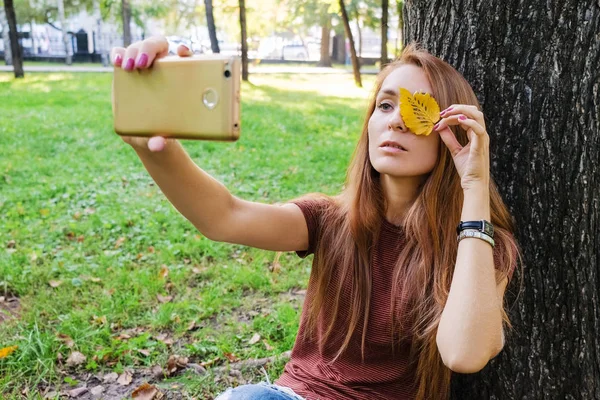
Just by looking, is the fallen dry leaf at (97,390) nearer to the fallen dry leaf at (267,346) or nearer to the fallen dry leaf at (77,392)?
the fallen dry leaf at (77,392)

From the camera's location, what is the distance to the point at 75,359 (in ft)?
10.3

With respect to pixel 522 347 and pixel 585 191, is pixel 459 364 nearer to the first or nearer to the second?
pixel 522 347

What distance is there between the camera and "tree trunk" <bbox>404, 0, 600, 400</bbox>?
2.05 metres

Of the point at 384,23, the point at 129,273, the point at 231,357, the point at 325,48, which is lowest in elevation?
the point at 231,357

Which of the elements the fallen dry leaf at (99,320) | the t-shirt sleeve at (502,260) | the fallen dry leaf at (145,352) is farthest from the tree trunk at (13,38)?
the t-shirt sleeve at (502,260)

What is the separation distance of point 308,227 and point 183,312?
1837 mm

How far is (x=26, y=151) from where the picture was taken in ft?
24.2

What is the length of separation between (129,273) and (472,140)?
2.98 meters

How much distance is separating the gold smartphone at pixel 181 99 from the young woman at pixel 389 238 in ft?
0.62

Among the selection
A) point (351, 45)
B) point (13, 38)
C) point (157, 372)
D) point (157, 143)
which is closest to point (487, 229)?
point (157, 143)

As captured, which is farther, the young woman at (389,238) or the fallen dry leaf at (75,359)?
the fallen dry leaf at (75,359)

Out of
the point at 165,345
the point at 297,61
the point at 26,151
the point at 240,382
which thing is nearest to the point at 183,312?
the point at 165,345

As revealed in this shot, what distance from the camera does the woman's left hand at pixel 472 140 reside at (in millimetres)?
1697

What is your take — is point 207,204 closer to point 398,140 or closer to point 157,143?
point 157,143
